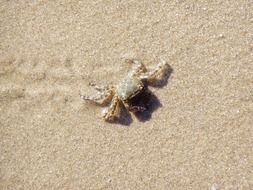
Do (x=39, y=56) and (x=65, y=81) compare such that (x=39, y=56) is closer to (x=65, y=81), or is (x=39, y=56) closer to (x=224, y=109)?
(x=65, y=81)

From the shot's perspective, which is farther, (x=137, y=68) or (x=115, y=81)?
(x=115, y=81)

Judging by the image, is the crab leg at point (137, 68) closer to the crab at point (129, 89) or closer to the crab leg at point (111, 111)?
the crab at point (129, 89)

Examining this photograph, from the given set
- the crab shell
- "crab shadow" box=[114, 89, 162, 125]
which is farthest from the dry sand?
the crab shell

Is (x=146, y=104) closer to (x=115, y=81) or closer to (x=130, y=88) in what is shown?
(x=130, y=88)

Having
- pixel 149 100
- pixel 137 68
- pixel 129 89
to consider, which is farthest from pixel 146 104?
pixel 137 68

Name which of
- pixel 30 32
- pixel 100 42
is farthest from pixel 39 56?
pixel 100 42


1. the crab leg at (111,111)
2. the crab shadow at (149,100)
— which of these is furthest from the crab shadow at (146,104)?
the crab leg at (111,111)
